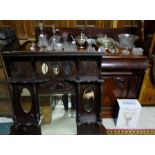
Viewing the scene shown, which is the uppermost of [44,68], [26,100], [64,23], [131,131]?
[64,23]

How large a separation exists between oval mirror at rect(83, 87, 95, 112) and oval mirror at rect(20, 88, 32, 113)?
1.44 feet

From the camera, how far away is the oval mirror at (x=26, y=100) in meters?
1.51

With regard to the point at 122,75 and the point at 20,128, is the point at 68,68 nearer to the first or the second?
the point at 122,75

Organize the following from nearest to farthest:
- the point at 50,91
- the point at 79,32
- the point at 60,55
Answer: the point at 60,55
the point at 50,91
the point at 79,32

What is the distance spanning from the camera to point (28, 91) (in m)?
1.51

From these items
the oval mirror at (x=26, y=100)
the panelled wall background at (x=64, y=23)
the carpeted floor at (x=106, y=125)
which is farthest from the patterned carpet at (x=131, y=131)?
the panelled wall background at (x=64, y=23)

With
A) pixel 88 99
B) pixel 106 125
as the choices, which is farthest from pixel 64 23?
pixel 106 125

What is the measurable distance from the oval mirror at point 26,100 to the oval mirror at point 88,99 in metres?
0.44

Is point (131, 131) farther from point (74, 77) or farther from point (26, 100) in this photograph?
point (26, 100)

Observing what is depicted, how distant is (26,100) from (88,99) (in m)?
0.49

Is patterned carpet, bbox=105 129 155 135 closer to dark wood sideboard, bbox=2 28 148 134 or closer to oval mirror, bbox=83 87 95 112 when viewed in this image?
dark wood sideboard, bbox=2 28 148 134

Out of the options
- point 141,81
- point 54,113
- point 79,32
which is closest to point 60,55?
point 54,113

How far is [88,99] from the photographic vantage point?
5.07ft

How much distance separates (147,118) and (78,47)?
0.94 meters
